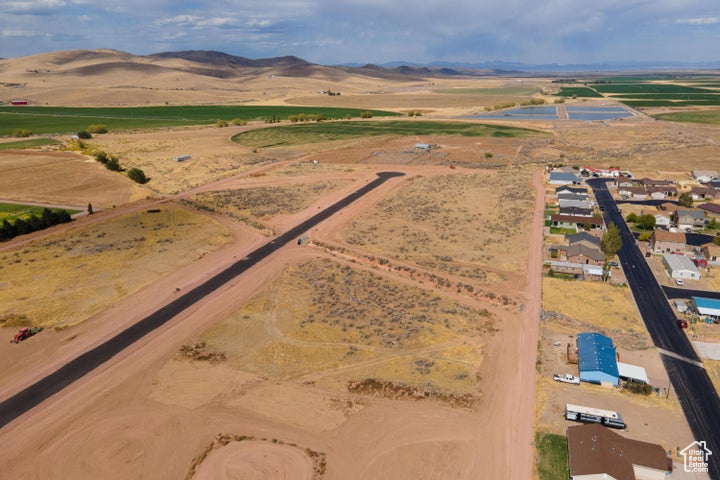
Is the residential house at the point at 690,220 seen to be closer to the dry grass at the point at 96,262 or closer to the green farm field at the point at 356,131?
the dry grass at the point at 96,262

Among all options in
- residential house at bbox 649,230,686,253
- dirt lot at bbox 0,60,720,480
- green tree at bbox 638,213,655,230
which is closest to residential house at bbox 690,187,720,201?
green tree at bbox 638,213,655,230

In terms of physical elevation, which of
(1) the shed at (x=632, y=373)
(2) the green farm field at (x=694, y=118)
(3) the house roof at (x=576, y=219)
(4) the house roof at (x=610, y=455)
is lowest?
(4) the house roof at (x=610, y=455)

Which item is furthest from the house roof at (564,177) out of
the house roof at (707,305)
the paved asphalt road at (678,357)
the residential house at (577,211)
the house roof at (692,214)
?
the house roof at (707,305)

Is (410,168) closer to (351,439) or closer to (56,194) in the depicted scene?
(56,194)

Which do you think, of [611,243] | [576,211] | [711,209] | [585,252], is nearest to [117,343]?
[585,252]

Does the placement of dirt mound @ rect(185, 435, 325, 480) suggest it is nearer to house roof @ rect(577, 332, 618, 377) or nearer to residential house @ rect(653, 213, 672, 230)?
house roof @ rect(577, 332, 618, 377)

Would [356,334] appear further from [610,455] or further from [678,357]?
[678,357]
